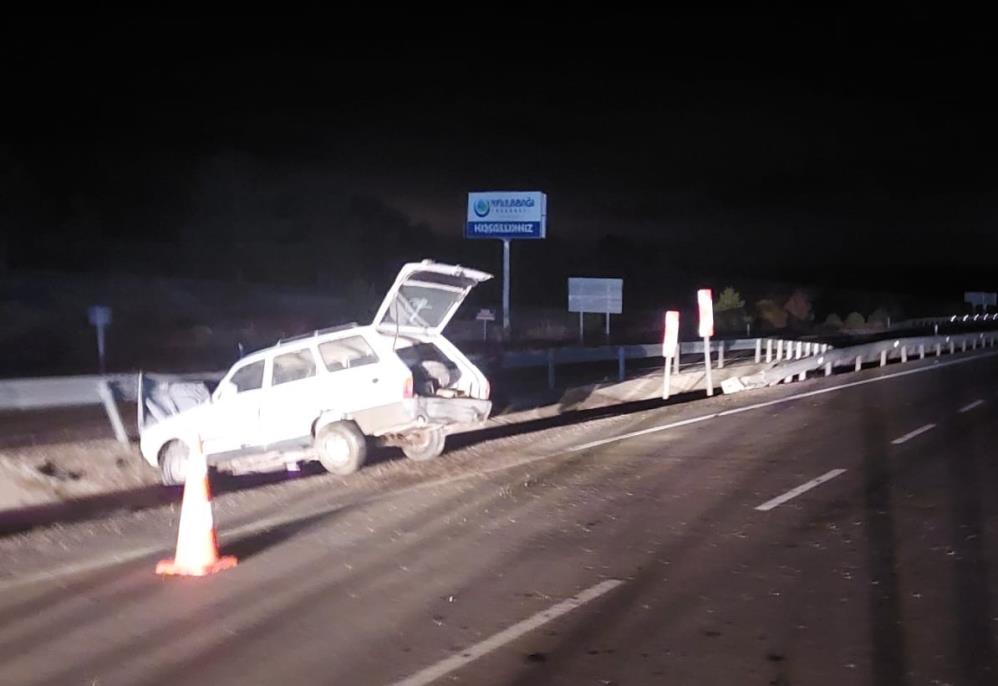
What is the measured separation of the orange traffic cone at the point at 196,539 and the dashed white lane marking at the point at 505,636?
2.67 m

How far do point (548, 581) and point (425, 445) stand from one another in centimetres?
653

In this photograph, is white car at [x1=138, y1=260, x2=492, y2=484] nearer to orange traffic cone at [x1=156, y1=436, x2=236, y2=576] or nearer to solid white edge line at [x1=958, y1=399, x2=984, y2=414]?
orange traffic cone at [x1=156, y1=436, x2=236, y2=576]

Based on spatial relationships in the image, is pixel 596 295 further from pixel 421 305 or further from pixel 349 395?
pixel 349 395

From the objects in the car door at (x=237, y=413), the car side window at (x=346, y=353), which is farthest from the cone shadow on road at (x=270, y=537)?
the car door at (x=237, y=413)

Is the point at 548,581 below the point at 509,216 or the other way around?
below

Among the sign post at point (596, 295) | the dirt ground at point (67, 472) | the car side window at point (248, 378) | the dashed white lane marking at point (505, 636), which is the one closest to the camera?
the dashed white lane marking at point (505, 636)

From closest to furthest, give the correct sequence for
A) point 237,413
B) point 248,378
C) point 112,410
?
1. point 237,413
2. point 248,378
3. point 112,410

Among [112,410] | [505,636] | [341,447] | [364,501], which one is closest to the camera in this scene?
[505,636]

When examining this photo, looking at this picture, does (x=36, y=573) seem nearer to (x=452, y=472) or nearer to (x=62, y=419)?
(x=452, y=472)

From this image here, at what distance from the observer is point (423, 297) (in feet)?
47.2

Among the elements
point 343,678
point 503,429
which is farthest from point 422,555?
point 503,429

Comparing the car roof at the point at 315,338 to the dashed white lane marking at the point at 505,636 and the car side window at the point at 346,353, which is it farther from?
the dashed white lane marking at the point at 505,636

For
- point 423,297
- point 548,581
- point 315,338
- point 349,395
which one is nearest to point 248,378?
point 315,338

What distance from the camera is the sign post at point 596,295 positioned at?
147 ft
